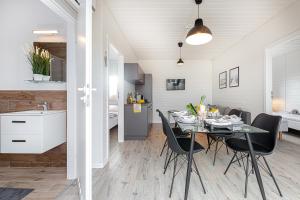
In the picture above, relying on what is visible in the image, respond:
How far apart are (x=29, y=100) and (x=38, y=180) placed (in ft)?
3.92

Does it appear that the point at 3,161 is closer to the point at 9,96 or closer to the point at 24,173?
the point at 24,173

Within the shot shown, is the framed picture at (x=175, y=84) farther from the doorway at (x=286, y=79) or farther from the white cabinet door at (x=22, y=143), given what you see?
the white cabinet door at (x=22, y=143)

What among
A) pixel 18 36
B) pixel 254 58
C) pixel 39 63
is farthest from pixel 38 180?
pixel 254 58

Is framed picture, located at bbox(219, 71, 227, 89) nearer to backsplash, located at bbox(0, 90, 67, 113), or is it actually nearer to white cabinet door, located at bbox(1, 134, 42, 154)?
backsplash, located at bbox(0, 90, 67, 113)

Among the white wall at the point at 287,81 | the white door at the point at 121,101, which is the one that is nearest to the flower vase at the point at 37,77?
the white door at the point at 121,101

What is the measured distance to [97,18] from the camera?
2.71 meters

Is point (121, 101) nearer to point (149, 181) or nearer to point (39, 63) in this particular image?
point (39, 63)

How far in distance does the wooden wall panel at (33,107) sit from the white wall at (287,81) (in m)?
6.40

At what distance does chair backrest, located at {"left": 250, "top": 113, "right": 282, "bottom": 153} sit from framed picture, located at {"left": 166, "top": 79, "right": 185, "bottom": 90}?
4.95 meters

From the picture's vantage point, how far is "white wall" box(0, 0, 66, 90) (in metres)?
2.78

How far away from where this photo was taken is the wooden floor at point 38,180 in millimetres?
2021

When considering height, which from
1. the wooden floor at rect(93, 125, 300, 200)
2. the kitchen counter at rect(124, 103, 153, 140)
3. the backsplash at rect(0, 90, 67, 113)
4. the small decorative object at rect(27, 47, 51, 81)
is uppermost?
the small decorative object at rect(27, 47, 51, 81)

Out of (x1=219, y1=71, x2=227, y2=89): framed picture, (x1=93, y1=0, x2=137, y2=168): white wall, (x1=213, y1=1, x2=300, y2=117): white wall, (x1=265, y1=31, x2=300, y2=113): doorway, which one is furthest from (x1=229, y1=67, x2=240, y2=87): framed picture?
(x1=93, y1=0, x2=137, y2=168): white wall

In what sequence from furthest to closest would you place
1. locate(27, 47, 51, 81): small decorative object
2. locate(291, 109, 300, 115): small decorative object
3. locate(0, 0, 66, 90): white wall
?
1. locate(291, 109, 300, 115): small decorative object
2. locate(0, 0, 66, 90): white wall
3. locate(27, 47, 51, 81): small decorative object
